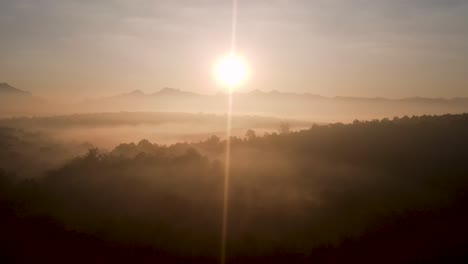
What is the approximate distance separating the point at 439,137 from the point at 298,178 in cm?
6137

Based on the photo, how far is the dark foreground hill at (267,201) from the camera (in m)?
101

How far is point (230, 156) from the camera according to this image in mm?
172000

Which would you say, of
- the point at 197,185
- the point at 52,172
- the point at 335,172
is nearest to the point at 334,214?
the point at 335,172

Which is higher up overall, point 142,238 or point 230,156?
point 230,156

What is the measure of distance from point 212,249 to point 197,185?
3958 cm

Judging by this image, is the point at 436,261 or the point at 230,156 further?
the point at 230,156

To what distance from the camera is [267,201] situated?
125 m

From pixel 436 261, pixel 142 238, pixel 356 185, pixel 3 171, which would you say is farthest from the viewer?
pixel 3 171

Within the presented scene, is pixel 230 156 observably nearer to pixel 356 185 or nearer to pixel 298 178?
pixel 298 178

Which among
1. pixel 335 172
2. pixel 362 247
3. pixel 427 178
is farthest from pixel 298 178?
pixel 362 247

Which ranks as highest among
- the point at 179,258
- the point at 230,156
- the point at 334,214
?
the point at 230,156

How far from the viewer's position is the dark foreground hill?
330 ft

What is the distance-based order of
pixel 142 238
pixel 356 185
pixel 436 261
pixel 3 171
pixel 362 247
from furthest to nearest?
1. pixel 3 171
2. pixel 356 185
3. pixel 142 238
4. pixel 362 247
5. pixel 436 261

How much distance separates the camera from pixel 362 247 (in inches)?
3834
